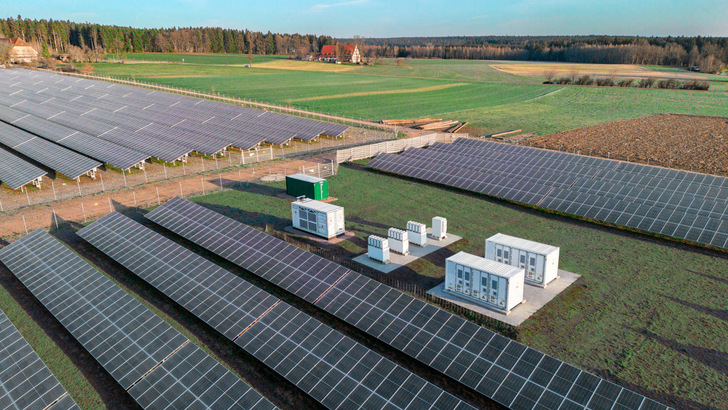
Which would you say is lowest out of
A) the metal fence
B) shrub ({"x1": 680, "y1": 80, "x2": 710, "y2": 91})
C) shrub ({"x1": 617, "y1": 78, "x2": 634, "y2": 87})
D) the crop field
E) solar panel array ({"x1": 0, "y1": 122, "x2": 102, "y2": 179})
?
the crop field

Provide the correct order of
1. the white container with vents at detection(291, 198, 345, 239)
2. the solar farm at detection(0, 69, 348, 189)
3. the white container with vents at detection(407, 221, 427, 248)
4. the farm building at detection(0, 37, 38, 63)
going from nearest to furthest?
the white container with vents at detection(407, 221, 427, 248) < the white container with vents at detection(291, 198, 345, 239) < the solar farm at detection(0, 69, 348, 189) < the farm building at detection(0, 37, 38, 63)

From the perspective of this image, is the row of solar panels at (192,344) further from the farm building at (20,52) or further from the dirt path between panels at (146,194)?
the farm building at (20,52)

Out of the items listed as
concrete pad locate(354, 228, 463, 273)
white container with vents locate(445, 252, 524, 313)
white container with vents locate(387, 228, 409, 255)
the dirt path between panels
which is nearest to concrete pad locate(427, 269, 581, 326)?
white container with vents locate(445, 252, 524, 313)

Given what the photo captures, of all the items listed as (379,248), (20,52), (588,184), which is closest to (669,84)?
(588,184)

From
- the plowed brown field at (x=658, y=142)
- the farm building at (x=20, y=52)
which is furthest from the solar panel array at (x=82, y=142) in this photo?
the farm building at (x=20, y=52)

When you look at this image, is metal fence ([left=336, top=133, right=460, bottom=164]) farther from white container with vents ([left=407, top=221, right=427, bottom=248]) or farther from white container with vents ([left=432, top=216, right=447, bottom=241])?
white container with vents ([left=407, top=221, right=427, bottom=248])

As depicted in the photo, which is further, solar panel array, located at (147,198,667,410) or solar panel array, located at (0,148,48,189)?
solar panel array, located at (0,148,48,189)

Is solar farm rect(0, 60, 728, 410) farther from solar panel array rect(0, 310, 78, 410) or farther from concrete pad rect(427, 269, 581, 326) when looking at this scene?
concrete pad rect(427, 269, 581, 326)

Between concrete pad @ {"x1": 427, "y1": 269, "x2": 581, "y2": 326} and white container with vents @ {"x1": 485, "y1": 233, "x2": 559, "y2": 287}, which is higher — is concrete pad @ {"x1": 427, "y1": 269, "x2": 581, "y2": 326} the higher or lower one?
the lower one

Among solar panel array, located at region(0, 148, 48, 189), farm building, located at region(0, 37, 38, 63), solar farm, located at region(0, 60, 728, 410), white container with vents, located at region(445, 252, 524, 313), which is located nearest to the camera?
solar farm, located at region(0, 60, 728, 410)
